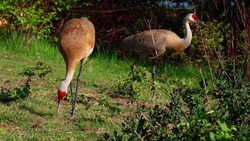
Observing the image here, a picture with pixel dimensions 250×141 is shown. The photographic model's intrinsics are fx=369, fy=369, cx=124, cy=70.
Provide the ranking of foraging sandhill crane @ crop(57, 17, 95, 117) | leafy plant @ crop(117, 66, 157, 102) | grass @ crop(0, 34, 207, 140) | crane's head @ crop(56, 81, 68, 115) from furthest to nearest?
1. leafy plant @ crop(117, 66, 157, 102)
2. foraging sandhill crane @ crop(57, 17, 95, 117)
3. crane's head @ crop(56, 81, 68, 115)
4. grass @ crop(0, 34, 207, 140)

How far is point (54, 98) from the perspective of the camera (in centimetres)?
630

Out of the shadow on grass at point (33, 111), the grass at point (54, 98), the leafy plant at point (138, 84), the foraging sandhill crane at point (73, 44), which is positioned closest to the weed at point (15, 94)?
the grass at point (54, 98)

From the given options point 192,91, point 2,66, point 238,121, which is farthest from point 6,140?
point 2,66

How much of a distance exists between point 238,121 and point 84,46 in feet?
11.0

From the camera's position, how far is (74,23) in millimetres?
6441

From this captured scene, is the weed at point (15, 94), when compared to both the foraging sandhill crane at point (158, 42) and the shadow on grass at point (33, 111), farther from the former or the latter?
the foraging sandhill crane at point (158, 42)

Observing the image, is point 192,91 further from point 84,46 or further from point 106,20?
point 106,20

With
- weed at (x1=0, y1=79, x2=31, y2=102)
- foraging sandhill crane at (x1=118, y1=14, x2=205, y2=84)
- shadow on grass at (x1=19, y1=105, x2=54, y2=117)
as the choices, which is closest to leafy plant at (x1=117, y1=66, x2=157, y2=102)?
foraging sandhill crane at (x1=118, y1=14, x2=205, y2=84)

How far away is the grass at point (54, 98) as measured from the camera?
188 inches

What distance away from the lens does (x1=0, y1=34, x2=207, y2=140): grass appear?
15.6 feet

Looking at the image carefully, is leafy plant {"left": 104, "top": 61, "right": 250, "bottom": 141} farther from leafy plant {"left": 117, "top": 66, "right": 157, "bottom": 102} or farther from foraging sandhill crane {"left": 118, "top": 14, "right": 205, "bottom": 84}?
foraging sandhill crane {"left": 118, "top": 14, "right": 205, "bottom": 84}

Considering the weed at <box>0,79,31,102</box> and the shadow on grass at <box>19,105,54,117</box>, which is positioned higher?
the weed at <box>0,79,31,102</box>

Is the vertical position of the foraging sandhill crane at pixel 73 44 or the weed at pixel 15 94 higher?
the foraging sandhill crane at pixel 73 44

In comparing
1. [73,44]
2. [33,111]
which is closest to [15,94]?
[33,111]
